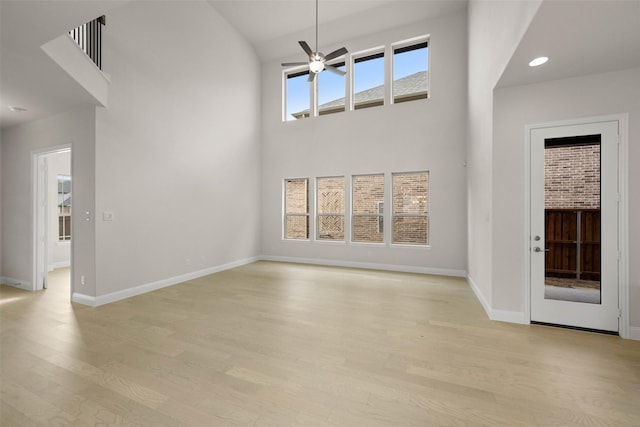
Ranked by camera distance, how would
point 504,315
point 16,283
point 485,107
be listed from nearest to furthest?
point 504,315, point 485,107, point 16,283

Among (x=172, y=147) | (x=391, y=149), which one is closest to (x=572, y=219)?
(x=391, y=149)

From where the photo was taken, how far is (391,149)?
20.6 feet

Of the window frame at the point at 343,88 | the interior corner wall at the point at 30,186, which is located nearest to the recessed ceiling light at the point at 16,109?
the interior corner wall at the point at 30,186

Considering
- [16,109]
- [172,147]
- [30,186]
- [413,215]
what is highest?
[16,109]

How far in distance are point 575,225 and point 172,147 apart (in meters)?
5.97

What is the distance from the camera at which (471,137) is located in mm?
4965

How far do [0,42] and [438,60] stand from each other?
6.57m

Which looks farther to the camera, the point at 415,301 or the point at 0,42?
the point at 415,301

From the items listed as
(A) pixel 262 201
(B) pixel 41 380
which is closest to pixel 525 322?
(B) pixel 41 380

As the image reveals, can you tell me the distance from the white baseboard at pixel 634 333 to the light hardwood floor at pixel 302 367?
15cm

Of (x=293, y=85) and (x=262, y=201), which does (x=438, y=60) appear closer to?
(x=293, y=85)

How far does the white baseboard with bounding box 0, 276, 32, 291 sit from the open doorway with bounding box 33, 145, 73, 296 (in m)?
0.19

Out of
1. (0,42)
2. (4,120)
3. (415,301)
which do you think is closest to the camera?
(0,42)

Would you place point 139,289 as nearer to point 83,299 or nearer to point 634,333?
point 83,299
